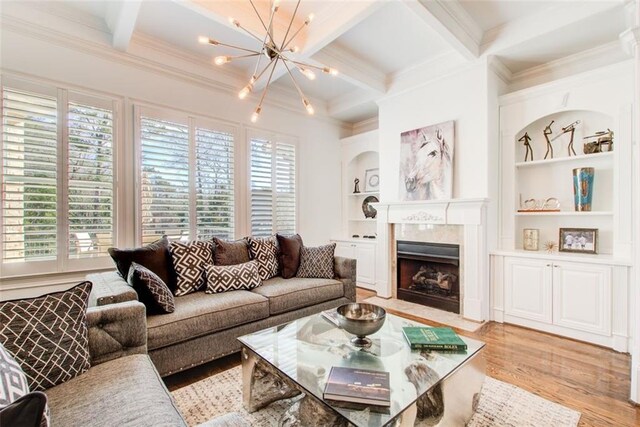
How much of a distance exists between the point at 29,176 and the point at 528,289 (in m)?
4.77

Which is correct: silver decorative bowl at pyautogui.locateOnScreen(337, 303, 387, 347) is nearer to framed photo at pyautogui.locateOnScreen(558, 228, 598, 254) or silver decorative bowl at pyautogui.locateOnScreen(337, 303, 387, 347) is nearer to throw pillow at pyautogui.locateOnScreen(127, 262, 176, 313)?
throw pillow at pyautogui.locateOnScreen(127, 262, 176, 313)

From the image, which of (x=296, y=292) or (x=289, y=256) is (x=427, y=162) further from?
(x=296, y=292)

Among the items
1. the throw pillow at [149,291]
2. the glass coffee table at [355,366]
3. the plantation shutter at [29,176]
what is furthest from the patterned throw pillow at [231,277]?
the plantation shutter at [29,176]

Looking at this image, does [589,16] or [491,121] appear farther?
[491,121]

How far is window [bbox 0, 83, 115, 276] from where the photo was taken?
93.1 inches

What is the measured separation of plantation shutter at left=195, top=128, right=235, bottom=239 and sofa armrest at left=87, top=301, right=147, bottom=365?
186 cm

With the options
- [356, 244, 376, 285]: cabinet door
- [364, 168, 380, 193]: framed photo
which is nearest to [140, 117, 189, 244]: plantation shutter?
[356, 244, 376, 285]: cabinet door

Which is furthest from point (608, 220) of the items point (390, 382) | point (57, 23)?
point (57, 23)

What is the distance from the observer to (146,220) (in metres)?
3.02

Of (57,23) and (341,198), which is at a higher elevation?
(57,23)

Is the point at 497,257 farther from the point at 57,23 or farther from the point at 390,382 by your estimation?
the point at 57,23

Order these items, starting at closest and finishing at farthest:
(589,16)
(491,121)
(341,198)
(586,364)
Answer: (586,364), (589,16), (491,121), (341,198)

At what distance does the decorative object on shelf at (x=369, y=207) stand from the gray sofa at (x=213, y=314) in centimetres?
208

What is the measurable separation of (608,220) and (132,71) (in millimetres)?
5046
